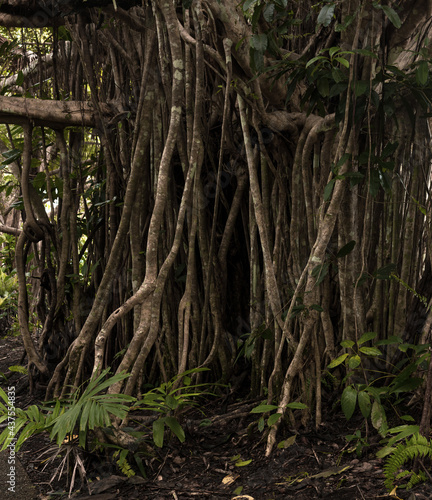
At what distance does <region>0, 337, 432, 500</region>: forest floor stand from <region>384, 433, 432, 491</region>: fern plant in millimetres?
24

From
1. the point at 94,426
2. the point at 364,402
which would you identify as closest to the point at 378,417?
the point at 364,402

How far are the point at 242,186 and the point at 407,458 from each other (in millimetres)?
1538

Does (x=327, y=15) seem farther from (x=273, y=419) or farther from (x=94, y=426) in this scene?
(x=94, y=426)

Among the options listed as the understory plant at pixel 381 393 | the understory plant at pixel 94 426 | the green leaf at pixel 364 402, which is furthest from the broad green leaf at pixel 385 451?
the understory plant at pixel 94 426

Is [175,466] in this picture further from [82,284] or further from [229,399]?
[82,284]

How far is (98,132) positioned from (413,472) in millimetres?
2306

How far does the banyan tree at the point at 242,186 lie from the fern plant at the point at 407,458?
0.08 m

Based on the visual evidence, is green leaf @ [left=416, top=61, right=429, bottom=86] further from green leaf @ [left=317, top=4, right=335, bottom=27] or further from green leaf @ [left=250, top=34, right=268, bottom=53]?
green leaf @ [left=250, top=34, right=268, bottom=53]

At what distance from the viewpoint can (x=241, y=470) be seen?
75.4 inches

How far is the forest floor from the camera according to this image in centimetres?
167

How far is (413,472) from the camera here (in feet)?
5.10

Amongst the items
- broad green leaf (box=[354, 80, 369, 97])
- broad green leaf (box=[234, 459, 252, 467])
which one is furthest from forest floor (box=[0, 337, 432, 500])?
broad green leaf (box=[354, 80, 369, 97])

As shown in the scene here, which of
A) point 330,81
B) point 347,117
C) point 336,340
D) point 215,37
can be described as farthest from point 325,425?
point 215,37

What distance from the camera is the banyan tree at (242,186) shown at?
2023 mm
